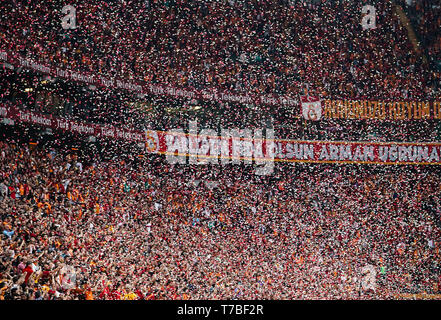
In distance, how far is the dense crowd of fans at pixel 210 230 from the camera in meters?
10.3

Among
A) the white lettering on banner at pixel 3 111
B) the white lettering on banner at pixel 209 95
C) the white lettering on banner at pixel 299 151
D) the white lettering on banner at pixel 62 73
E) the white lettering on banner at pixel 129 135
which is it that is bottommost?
the white lettering on banner at pixel 299 151

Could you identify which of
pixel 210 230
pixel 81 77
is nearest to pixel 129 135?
pixel 81 77

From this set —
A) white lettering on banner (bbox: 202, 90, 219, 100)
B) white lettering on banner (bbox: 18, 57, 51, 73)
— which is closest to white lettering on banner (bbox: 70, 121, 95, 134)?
white lettering on banner (bbox: 18, 57, 51, 73)

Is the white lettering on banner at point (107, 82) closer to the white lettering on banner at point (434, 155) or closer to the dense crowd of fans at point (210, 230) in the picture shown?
the dense crowd of fans at point (210, 230)

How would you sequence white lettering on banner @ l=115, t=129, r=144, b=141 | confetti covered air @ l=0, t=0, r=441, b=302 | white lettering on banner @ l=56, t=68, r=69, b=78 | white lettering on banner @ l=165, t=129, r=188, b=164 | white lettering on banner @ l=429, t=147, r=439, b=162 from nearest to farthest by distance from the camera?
confetti covered air @ l=0, t=0, r=441, b=302
white lettering on banner @ l=56, t=68, r=69, b=78
white lettering on banner @ l=115, t=129, r=144, b=141
white lettering on banner @ l=165, t=129, r=188, b=164
white lettering on banner @ l=429, t=147, r=439, b=162

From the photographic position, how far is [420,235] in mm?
19984

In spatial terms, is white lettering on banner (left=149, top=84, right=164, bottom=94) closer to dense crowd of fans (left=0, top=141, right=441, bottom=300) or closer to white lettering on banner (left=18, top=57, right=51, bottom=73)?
dense crowd of fans (left=0, top=141, right=441, bottom=300)

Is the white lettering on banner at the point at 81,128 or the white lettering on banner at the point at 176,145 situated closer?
the white lettering on banner at the point at 81,128

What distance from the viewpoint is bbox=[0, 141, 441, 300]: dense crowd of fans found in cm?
1032

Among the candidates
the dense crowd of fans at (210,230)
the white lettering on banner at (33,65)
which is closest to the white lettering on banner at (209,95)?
the dense crowd of fans at (210,230)

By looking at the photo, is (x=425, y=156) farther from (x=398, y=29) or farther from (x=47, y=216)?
(x=47, y=216)

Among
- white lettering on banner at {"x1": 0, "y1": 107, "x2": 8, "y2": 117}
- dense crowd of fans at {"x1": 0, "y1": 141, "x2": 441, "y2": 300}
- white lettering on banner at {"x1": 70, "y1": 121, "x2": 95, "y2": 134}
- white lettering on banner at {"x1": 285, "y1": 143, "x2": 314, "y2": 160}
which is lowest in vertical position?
dense crowd of fans at {"x1": 0, "y1": 141, "x2": 441, "y2": 300}

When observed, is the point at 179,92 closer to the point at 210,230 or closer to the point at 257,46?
the point at 257,46
